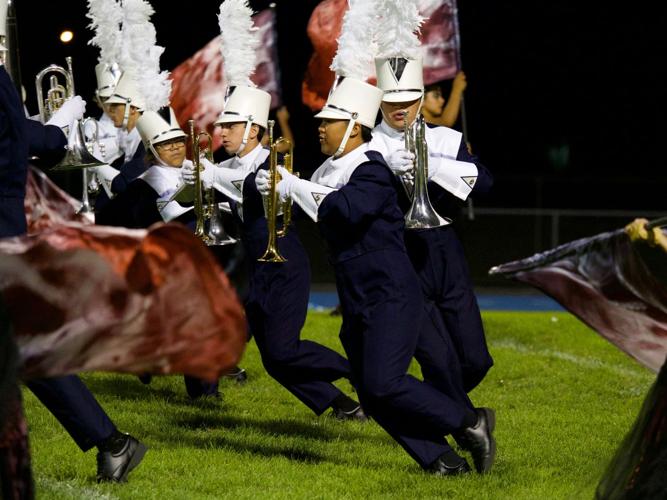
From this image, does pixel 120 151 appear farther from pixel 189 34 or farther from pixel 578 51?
pixel 578 51

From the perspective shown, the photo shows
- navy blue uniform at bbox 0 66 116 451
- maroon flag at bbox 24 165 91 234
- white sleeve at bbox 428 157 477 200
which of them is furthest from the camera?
white sleeve at bbox 428 157 477 200

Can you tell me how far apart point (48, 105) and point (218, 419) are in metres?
2.37

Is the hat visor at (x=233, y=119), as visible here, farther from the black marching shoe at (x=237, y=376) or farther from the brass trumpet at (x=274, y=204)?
the black marching shoe at (x=237, y=376)

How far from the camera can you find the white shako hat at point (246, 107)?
24.8 feet

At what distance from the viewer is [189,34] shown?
690 inches

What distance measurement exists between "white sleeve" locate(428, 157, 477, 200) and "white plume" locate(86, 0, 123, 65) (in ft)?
10.3

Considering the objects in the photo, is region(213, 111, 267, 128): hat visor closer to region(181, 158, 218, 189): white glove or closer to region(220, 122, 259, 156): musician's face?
region(220, 122, 259, 156): musician's face

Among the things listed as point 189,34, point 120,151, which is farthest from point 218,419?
point 189,34

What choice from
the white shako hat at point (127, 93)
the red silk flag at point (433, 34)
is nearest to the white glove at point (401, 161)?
the white shako hat at point (127, 93)

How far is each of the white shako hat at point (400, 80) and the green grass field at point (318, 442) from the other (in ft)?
5.43

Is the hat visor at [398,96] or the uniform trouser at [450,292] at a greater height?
the hat visor at [398,96]

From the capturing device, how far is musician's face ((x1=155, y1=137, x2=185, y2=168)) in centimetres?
782

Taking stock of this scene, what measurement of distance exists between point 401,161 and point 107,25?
3768 mm

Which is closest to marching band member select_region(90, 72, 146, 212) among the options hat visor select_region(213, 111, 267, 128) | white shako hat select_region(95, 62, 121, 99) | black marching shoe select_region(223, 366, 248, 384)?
white shako hat select_region(95, 62, 121, 99)
